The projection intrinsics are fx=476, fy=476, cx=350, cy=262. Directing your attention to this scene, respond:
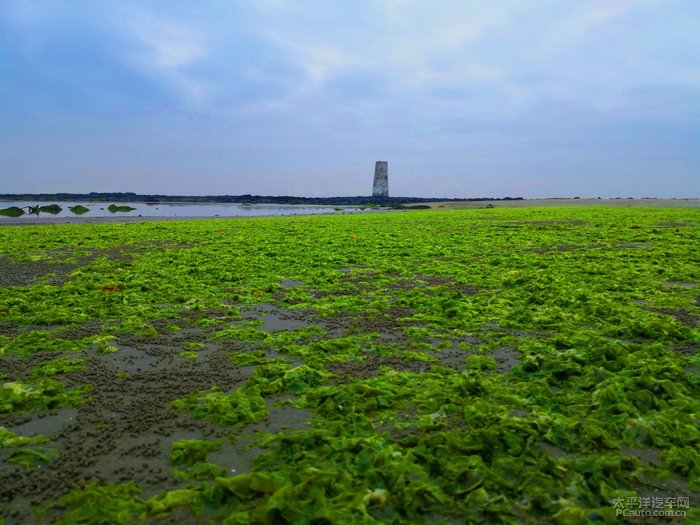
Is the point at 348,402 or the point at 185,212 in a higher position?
the point at 185,212

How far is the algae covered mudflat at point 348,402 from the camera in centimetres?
256

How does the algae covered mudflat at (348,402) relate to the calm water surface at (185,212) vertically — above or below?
below

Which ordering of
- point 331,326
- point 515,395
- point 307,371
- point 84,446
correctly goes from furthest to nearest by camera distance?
point 331,326 → point 307,371 → point 515,395 → point 84,446

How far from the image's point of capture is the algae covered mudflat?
256 cm

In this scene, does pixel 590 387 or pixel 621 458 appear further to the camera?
pixel 590 387

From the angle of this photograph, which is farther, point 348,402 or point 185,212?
point 185,212

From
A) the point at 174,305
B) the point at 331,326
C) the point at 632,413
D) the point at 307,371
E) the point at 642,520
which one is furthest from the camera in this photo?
the point at 174,305

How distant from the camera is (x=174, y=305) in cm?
700

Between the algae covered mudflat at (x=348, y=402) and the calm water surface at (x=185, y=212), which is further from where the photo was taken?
the calm water surface at (x=185, y=212)

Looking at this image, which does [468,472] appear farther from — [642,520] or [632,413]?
[632,413]

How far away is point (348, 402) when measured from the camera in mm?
3725

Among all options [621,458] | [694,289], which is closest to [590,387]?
[621,458]

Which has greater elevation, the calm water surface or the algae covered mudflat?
the calm water surface

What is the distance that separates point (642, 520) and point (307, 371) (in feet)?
8.66
